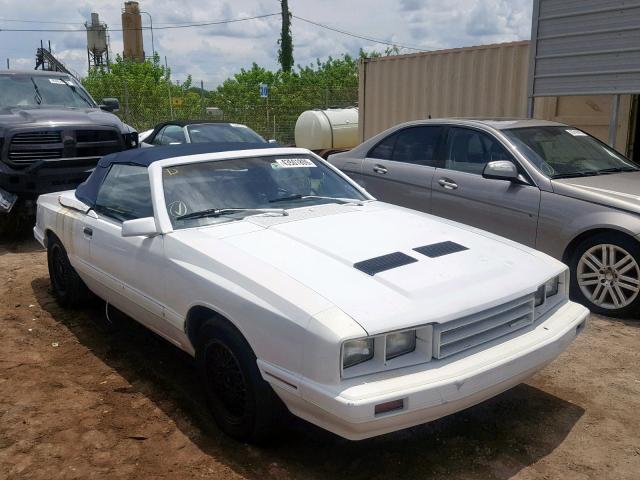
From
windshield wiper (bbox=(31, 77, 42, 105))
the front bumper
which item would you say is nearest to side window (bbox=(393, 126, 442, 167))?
the front bumper

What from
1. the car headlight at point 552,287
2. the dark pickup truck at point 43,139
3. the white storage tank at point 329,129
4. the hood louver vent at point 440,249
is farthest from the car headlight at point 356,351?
the white storage tank at point 329,129

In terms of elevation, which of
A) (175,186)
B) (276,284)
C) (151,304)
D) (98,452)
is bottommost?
(98,452)

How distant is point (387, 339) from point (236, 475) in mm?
989

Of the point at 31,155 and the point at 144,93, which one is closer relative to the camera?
the point at 31,155

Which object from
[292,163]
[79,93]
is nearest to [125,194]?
[292,163]

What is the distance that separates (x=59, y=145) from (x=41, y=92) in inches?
64.7

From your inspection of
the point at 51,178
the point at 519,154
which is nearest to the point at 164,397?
the point at 519,154

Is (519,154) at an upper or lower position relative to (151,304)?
upper

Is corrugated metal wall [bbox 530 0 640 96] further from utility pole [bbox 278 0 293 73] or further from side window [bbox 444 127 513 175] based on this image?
utility pole [bbox 278 0 293 73]

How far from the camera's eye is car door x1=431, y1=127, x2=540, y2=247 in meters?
5.54

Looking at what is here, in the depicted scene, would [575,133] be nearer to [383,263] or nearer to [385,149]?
[385,149]

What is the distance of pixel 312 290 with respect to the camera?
2850 mm

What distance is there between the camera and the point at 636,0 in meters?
7.05

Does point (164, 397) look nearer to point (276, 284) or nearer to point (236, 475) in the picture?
point (236, 475)
